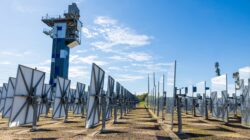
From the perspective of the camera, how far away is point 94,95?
18.4 meters

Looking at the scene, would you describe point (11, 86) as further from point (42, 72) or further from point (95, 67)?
point (95, 67)

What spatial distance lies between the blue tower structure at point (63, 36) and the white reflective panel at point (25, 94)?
56850mm

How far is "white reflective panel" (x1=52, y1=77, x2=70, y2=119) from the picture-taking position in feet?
86.9

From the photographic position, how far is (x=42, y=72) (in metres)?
19.2

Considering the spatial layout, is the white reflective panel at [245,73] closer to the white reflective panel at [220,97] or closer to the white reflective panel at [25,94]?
the white reflective panel at [220,97]

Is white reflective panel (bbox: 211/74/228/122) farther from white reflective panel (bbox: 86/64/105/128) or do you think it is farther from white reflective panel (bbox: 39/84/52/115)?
white reflective panel (bbox: 39/84/52/115)

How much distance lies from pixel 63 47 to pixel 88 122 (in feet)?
207

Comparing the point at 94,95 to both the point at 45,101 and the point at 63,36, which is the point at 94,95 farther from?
the point at 63,36

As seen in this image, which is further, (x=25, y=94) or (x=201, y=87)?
(x=201, y=87)

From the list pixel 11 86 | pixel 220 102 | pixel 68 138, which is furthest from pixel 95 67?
pixel 220 102

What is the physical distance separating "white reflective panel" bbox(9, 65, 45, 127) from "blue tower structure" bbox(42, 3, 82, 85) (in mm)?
56850

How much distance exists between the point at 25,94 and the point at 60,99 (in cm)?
1001

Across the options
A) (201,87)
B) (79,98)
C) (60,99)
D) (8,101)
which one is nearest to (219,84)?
(201,87)

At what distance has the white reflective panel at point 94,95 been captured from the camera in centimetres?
1720
